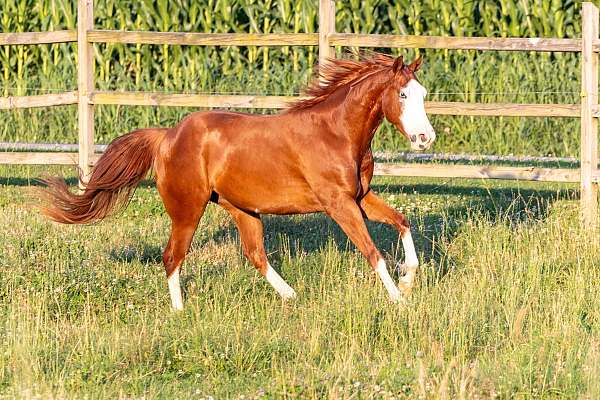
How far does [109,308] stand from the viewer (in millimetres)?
8023

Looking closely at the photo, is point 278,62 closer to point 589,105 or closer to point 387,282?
point 589,105

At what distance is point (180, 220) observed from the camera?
8.52 meters

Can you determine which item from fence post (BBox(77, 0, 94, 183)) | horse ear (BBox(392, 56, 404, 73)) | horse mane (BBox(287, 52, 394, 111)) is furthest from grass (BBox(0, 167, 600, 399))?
fence post (BBox(77, 0, 94, 183))

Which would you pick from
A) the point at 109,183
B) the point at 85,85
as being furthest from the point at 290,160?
the point at 85,85

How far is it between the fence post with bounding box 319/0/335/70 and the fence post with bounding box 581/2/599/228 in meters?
2.29

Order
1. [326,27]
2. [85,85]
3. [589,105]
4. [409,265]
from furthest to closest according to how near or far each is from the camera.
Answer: [85,85], [326,27], [589,105], [409,265]

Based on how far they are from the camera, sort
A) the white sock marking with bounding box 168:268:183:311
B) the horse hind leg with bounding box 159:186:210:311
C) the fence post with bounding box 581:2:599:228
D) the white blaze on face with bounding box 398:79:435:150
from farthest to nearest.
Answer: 1. the fence post with bounding box 581:2:599:228
2. the horse hind leg with bounding box 159:186:210:311
3. the white sock marking with bounding box 168:268:183:311
4. the white blaze on face with bounding box 398:79:435:150

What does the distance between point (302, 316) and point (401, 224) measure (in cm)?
117

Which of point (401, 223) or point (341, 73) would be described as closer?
point (401, 223)

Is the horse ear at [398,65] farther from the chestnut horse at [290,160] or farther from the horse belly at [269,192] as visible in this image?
the horse belly at [269,192]

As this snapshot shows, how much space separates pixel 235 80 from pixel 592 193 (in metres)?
8.39

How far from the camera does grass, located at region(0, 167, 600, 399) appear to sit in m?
6.09

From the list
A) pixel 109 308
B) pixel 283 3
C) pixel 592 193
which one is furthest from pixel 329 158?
pixel 283 3

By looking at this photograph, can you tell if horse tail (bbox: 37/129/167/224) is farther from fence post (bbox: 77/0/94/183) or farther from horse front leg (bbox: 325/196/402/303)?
fence post (bbox: 77/0/94/183)
